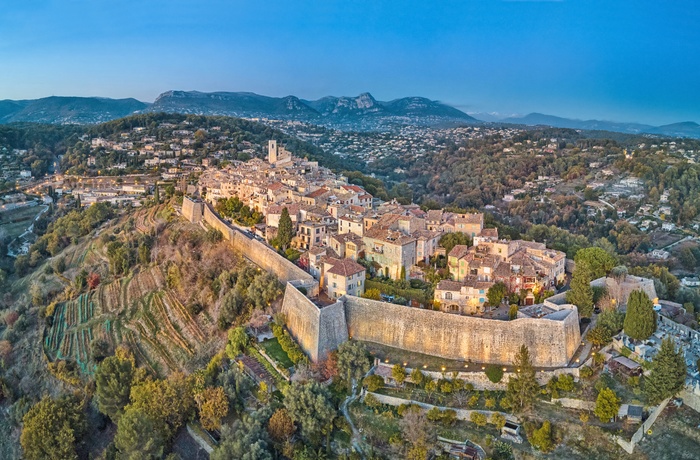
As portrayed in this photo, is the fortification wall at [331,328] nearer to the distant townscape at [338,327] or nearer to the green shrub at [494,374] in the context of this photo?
the distant townscape at [338,327]

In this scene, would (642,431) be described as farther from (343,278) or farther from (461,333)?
(343,278)

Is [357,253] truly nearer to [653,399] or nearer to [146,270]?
[653,399]

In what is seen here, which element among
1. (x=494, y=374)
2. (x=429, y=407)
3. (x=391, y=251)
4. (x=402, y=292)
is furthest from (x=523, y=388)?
(x=391, y=251)

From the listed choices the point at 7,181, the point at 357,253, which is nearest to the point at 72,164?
the point at 7,181

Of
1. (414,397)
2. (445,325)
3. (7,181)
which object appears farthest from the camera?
(7,181)

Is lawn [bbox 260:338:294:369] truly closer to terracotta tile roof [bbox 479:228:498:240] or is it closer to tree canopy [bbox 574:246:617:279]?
terracotta tile roof [bbox 479:228:498:240]
